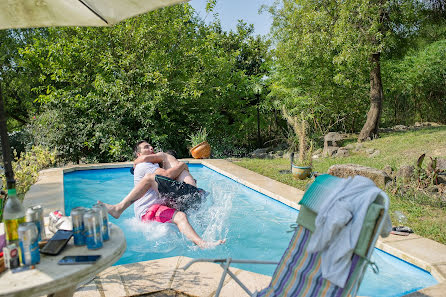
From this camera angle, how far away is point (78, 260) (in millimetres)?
1638

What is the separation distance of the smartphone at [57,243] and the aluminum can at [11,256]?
0.49 feet

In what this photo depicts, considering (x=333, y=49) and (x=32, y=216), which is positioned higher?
(x=333, y=49)

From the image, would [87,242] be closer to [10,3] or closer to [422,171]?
[10,3]

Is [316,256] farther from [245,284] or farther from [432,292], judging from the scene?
[432,292]

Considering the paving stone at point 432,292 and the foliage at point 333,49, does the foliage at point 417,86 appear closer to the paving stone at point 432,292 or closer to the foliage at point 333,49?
the foliage at point 333,49

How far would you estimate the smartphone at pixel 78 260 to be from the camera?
63.7 inches

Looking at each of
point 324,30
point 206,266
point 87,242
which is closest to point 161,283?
point 206,266

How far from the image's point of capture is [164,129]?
36.3 feet

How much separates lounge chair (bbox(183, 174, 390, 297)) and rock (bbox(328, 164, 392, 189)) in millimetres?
4235

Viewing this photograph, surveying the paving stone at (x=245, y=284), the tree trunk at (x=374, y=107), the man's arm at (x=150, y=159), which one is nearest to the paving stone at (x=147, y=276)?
the paving stone at (x=245, y=284)

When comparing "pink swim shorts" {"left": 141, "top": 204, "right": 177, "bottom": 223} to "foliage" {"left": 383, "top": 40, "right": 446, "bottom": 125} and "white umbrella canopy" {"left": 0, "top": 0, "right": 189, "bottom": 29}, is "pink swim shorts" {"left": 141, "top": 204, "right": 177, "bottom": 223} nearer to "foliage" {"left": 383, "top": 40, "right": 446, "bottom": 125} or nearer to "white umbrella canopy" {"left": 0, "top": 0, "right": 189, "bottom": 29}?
"white umbrella canopy" {"left": 0, "top": 0, "right": 189, "bottom": 29}

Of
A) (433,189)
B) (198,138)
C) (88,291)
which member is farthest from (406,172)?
(198,138)

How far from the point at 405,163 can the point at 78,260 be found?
282 inches

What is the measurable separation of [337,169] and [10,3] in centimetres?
538
